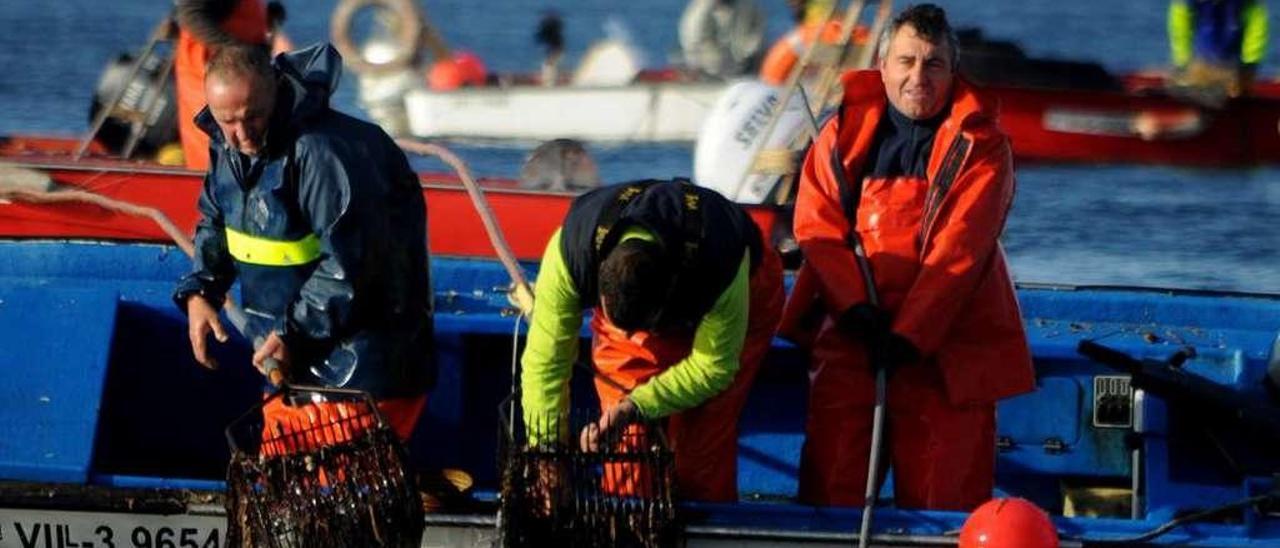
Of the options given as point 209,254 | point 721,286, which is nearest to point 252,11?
point 209,254

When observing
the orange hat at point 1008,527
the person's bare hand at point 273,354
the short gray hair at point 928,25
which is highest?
the short gray hair at point 928,25

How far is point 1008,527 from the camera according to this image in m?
6.19

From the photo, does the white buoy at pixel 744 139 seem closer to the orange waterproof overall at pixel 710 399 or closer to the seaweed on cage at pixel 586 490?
the orange waterproof overall at pixel 710 399

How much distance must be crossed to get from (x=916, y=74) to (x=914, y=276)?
1.75 ft

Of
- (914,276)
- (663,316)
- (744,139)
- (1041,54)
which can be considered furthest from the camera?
(1041,54)

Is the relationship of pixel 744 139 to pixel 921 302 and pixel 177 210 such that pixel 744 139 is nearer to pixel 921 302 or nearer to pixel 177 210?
pixel 177 210

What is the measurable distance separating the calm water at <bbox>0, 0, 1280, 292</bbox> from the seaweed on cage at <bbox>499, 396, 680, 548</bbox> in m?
8.32

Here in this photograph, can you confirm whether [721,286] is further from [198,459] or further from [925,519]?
[198,459]

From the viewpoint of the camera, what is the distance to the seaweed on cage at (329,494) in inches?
246

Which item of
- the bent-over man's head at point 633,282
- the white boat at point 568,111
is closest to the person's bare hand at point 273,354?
the bent-over man's head at point 633,282

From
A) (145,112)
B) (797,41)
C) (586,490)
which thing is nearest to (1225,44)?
(797,41)

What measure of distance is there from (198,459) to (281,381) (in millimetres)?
1660

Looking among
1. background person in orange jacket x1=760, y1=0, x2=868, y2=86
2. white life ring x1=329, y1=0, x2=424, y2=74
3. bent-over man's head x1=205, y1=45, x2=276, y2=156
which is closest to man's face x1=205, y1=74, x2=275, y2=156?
bent-over man's head x1=205, y1=45, x2=276, y2=156

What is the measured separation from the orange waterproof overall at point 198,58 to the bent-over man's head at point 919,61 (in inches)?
152
